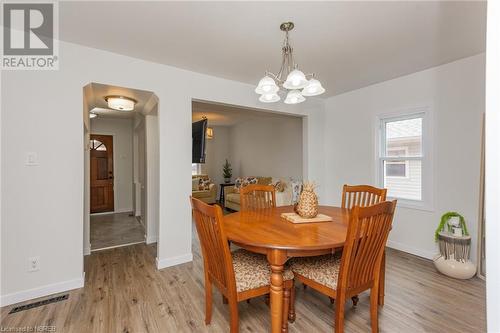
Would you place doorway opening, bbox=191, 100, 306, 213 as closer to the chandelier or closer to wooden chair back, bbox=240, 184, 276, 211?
wooden chair back, bbox=240, 184, 276, 211

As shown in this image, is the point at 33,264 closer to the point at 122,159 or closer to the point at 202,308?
the point at 202,308

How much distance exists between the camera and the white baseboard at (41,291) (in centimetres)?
201

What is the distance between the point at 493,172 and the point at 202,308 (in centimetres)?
208

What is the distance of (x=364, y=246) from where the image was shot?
1408 millimetres

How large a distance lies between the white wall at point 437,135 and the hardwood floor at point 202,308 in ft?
2.35

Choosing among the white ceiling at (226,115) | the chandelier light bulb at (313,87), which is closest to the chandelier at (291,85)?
the chandelier light bulb at (313,87)

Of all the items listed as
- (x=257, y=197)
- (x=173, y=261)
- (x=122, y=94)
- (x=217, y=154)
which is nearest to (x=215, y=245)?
(x=257, y=197)

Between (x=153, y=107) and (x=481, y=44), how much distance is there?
384cm

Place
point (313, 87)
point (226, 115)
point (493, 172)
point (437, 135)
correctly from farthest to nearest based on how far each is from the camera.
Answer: point (226, 115)
point (437, 135)
point (313, 87)
point (493, 172)

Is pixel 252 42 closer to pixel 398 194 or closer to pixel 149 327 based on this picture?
pixel 149 327

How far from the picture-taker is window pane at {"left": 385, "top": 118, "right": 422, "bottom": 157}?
10.6 feet

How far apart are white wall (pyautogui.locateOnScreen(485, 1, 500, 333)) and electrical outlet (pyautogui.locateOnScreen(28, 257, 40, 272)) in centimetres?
311

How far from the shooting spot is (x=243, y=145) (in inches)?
289

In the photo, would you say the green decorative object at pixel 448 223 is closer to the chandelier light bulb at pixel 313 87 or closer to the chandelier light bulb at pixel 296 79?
the chandelier light bulb at pixel 313 87
